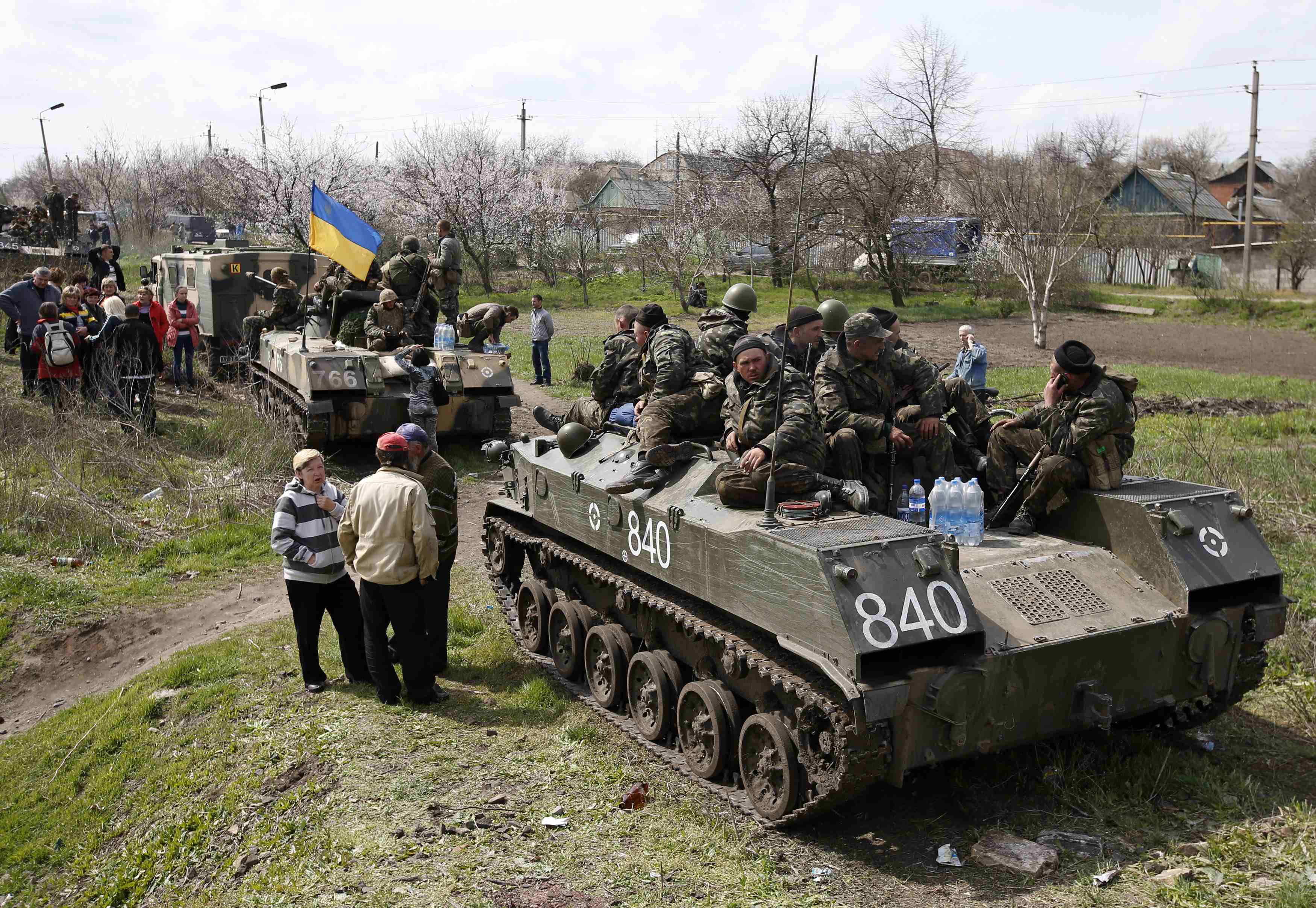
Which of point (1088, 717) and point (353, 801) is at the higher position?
point (1088, 717)

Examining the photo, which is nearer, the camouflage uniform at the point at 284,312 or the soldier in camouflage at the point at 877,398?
the soldier in camouflage at the point at 877,398

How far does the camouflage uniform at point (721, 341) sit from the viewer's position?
7660 mm

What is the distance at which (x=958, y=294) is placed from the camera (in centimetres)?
3722

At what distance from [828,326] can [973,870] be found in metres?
3.50

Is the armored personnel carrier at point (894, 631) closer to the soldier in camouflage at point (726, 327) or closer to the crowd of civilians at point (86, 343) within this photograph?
the soldier in camouflage at point (726, 327)

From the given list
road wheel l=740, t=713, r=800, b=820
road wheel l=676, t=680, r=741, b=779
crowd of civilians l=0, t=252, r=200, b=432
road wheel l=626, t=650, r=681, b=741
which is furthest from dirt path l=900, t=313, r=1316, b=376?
road wheel l=740, t=713, r=800, b=820

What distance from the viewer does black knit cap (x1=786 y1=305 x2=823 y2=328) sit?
7.26 meters

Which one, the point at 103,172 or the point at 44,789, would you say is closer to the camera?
the point at 44,789

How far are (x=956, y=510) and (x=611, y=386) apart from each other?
10.5ft

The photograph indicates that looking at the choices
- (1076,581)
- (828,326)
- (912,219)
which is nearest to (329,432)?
(828,326)

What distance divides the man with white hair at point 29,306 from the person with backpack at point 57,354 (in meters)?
1.19

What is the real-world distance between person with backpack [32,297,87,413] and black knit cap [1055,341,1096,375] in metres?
11.7

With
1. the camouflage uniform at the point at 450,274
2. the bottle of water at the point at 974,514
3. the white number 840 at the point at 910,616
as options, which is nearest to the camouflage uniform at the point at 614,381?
the bottle of water at the point at 974,514

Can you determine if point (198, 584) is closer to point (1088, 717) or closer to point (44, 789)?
point (44, 789)
